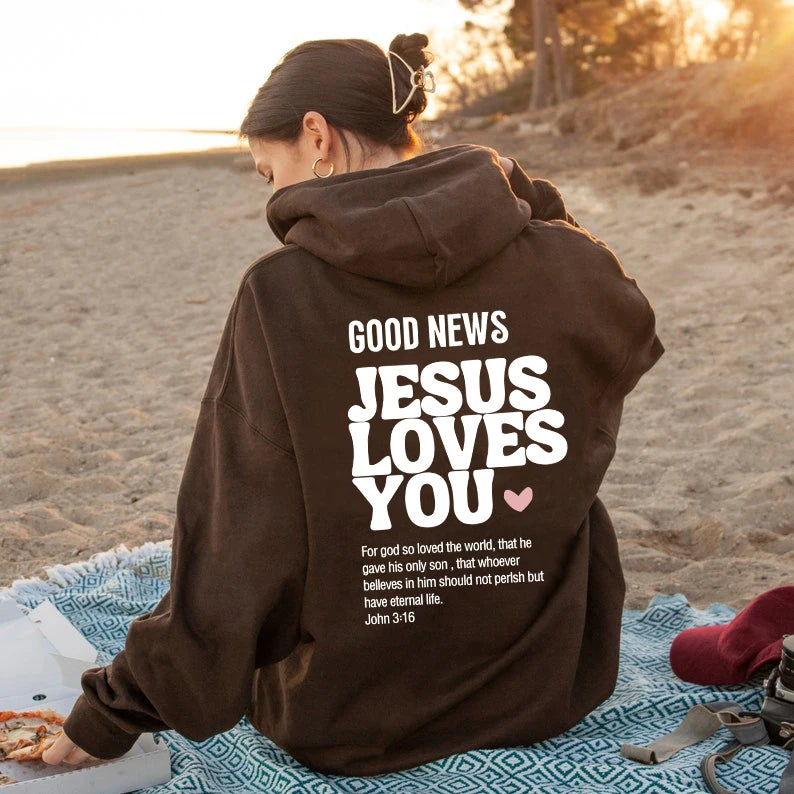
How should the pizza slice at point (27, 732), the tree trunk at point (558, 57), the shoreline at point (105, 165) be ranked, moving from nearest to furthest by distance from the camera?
1. the pizza slice at point (27, 732)
2. the shoreline at point (105, 165)
3. the tree trunk at point (558, 57)

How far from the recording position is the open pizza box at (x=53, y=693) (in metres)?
1.83

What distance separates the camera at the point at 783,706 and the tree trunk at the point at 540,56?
55.4 ft

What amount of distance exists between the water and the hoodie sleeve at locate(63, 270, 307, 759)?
11476mm

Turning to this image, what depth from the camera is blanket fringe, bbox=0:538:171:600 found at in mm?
2902

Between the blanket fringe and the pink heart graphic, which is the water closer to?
the blanket fringe

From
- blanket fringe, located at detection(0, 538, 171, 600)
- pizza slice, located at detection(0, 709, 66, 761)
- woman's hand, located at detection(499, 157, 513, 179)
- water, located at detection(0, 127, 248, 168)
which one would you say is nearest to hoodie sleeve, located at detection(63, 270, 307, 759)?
pizza slice, located at detection(0, 709, 66, 761)

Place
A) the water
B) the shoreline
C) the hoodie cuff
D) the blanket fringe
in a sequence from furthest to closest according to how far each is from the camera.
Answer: the water → the shoreline → the blanket fringe → the hoodie cuff

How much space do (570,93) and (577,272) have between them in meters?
18.3

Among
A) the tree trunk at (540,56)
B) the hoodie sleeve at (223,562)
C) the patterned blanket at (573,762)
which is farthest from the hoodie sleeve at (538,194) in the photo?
the tree trunk at (540,56)

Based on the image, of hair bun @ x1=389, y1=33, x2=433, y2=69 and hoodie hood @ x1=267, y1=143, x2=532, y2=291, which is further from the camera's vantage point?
hair bun @ x1=389, y1=33, x2=433, y2=69

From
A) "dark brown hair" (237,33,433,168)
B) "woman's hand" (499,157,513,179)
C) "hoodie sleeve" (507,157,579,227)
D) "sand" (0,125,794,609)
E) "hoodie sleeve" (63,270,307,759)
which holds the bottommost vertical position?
"sand" (0,125,794,609)

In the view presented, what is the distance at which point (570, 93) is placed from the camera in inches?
746

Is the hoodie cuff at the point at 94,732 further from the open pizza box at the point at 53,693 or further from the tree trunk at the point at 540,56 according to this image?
the tree trunk at the point at 540,56

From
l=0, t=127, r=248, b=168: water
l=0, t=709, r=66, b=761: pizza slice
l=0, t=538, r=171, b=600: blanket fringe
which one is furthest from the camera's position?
l=0, t=127, r=248, b=168: water
